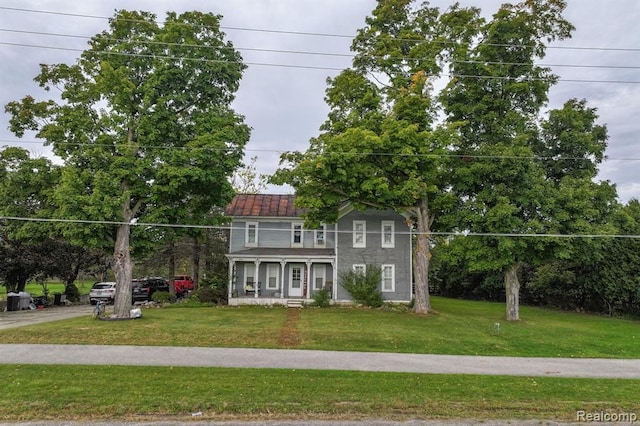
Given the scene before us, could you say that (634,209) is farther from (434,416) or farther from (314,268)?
(434,416)

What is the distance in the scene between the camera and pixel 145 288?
29.9 meters

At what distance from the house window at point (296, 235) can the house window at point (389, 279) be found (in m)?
6.05

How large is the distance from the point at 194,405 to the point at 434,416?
406cm

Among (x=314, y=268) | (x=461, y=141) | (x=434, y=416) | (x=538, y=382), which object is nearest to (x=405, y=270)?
(x=314, y=268)

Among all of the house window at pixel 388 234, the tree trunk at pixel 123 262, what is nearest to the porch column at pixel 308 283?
the house window at pixel 388 234

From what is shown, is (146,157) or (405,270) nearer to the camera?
(146,157)

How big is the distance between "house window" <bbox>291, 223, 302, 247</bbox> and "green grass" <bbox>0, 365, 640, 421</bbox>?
19.3 metres

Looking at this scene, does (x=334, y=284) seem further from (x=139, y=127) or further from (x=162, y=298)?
(x=139, y=127)

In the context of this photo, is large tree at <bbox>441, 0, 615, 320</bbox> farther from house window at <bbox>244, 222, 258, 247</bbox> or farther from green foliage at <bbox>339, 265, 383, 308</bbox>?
house window at <bbox>244, 222, 258, 247</bbox>

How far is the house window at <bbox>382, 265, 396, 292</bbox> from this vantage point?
27.4 meters

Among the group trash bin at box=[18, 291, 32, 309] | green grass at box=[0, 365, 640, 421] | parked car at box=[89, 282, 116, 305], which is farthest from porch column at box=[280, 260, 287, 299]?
green grass at box=[0, 365, 640, 421]

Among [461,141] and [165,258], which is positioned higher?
[461,141]

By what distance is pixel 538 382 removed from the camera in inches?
368

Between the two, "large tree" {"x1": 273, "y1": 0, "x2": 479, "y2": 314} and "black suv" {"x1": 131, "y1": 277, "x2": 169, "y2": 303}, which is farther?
"black suv" {"x1": 131, "y1": 277, "x2": 169, "y2": 303}
